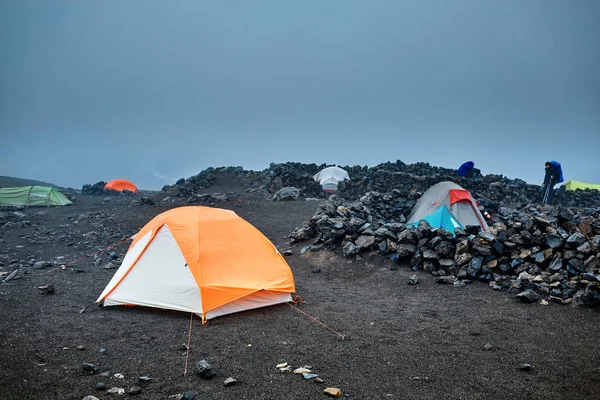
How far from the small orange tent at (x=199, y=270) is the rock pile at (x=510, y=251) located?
3.91 m

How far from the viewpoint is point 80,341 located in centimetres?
555

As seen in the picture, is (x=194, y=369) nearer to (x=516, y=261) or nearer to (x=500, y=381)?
(x=500, y=381)

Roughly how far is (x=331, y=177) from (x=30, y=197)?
22285mm

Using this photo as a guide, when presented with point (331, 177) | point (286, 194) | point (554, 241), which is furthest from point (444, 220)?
point (331, 177)

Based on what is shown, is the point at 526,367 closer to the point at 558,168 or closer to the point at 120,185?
the point at 558,168

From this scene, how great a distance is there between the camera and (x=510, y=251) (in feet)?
28.9

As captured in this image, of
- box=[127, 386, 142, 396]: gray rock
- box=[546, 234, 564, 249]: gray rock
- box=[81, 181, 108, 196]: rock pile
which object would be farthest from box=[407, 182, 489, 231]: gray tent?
box=[81, 181, 108, 196]: rock pile

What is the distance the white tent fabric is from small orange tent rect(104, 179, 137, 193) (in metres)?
22.8

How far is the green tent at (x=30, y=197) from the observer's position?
87.9 ft

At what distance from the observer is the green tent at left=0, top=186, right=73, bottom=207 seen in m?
26.8

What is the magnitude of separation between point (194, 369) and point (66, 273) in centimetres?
735

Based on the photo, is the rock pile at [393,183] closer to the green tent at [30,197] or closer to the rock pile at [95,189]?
the green tent at [30,197]

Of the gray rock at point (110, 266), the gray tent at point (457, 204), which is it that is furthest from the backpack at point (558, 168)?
the gray rock at point (110, 266)

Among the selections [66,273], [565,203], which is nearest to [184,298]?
[66,273]
